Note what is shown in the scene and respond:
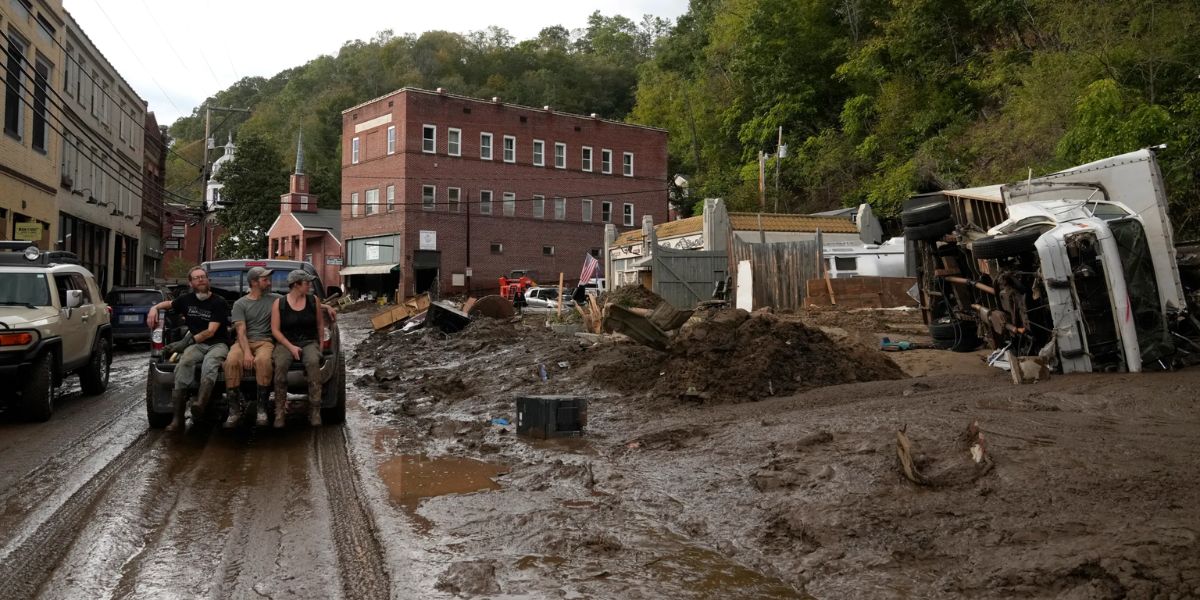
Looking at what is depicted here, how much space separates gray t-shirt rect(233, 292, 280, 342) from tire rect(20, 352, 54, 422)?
9.59ft

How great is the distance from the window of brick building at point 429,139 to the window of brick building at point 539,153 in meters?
7.06

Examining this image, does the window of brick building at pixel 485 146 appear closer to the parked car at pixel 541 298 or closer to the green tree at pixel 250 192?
the parked car at pixel 541 298

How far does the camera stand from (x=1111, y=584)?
12.9 feet

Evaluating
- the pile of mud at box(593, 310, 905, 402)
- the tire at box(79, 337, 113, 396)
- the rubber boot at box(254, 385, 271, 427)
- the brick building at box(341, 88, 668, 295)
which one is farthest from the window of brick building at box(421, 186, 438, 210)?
the rubber boot at box(254, 385, 271, 427)

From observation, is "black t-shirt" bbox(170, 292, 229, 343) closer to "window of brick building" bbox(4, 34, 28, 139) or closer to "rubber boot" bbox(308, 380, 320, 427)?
"rubber boot" bbox(308, 380, 320, 427)

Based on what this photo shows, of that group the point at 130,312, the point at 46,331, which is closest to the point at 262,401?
the point at 46,331

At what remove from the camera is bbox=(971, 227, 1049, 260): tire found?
373 inches

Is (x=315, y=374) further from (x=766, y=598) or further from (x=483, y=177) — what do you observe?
(x=483, y=177)

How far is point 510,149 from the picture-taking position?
2242 inches

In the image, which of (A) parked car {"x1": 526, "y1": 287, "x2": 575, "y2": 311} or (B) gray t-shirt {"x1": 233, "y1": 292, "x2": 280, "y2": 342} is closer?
(B) gray t-shirt {"x1": 233, "y1": 292, "x2": 280, "y2": 342}

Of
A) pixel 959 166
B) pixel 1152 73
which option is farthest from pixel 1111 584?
pixel 959 166

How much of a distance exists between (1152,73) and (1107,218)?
1508cm

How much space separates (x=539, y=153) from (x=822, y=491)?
53577 mm

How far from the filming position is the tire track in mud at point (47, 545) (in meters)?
4.44
